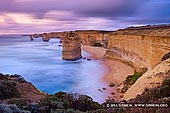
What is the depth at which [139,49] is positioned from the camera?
33062 millimetres

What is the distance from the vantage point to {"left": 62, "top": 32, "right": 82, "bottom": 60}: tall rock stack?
Result: 146ft

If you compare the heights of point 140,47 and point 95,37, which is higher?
point 140,47

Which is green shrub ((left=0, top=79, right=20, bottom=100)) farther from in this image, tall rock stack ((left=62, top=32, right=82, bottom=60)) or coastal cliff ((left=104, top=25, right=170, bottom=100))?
tall rock stack ((left=62, top=32, right=82, bottom=60))

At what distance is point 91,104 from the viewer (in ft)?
23.5

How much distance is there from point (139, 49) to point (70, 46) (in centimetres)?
1453

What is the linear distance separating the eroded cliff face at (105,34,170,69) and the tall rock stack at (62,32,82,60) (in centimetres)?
742

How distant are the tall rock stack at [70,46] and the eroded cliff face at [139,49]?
292 inches

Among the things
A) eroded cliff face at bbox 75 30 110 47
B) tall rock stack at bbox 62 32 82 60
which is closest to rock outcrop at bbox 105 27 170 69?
tall rock stack at bbox 62 32 82 60

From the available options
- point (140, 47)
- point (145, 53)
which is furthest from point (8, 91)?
point (140, 47)

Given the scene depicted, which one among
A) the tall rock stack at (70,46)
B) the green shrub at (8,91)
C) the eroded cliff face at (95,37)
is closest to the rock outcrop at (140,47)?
the tall rock stack at (70,46)

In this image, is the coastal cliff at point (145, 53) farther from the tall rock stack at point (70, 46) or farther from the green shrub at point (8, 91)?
the tall rock stack at point (70, 46)

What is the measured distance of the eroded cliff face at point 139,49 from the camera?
20938 millimetres

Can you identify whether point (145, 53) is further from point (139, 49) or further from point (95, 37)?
point (95, 37)

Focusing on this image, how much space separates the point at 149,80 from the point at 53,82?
1666cm
